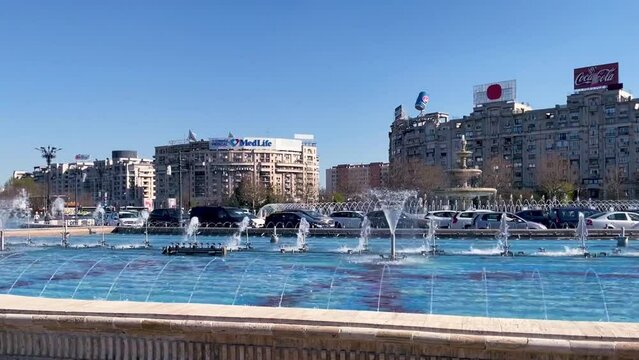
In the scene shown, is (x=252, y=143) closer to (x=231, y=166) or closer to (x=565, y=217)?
(x=231, y=166)

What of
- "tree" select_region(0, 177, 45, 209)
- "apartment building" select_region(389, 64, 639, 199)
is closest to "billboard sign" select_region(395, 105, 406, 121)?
"apartment building" select_region(389, 64, 639, 199)

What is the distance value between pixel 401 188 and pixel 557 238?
57159 mm

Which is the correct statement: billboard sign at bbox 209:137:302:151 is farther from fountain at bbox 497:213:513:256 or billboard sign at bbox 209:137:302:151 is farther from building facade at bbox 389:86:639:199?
fountain at bbox 497:213:513:256

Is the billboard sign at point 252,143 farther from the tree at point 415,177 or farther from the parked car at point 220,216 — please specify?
the parked car at point 220,216

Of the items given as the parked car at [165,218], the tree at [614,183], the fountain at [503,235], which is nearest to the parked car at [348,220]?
the fountain at [503,235]

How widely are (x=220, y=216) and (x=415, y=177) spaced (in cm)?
4878

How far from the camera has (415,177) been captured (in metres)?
87.0

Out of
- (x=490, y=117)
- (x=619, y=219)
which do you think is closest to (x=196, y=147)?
(x=490, y=117)

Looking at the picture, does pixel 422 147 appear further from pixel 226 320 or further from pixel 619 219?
pixel 226 320

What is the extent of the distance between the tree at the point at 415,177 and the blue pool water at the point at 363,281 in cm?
6126

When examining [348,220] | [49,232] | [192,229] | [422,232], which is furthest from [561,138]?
[49,232]

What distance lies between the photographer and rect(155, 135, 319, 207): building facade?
534 feet

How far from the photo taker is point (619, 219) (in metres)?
→ 32.0

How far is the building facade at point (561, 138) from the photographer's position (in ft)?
317
